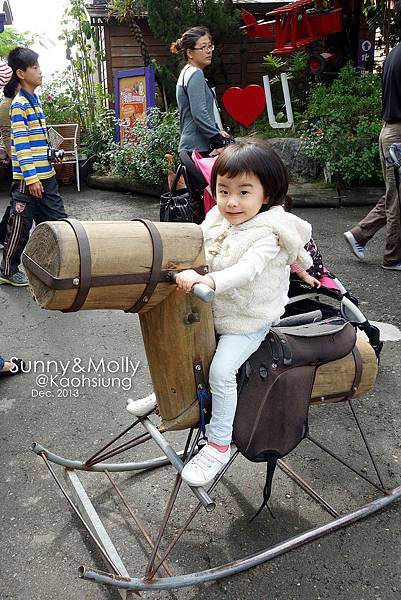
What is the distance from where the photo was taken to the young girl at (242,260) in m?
2.10

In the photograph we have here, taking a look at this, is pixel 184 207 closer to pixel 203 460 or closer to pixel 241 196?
pixel 241 196

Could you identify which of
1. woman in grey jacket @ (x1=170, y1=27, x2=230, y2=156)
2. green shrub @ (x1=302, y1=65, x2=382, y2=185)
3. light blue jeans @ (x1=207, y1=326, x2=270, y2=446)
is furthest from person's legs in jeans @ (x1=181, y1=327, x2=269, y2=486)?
green shrub @ (x1=302, y1=65, x2=382, y2=185)

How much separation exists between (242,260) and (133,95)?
861 cm

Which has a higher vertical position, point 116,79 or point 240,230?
point 116,79

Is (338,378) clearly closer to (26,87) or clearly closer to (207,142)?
(207,142)

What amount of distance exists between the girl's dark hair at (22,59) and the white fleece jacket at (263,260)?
3.25 m

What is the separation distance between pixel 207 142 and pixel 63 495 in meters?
3.35

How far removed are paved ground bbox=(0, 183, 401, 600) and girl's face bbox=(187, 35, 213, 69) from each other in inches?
96.6

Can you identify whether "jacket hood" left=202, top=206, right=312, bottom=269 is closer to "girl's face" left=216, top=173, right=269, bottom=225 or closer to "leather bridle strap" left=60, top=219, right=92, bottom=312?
"girl's face" left=216, top=173, right=269, bottom=225

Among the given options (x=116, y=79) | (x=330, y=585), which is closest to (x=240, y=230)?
(x=330, y=585)

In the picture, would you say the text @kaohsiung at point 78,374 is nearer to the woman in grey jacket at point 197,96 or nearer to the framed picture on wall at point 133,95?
the woman in grey jacket at point 197,96

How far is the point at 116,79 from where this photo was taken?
10.1 metres

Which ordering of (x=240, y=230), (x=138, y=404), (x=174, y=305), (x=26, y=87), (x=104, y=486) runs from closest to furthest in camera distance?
(x=174, y=305)
(x=240, y=230)
(x=138, y=404)
(x=104, y=486)
(x=26, y=87)

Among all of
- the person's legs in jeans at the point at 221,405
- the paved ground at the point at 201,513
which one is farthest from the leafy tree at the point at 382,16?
the person's legs in jeans at the point at 221,405
